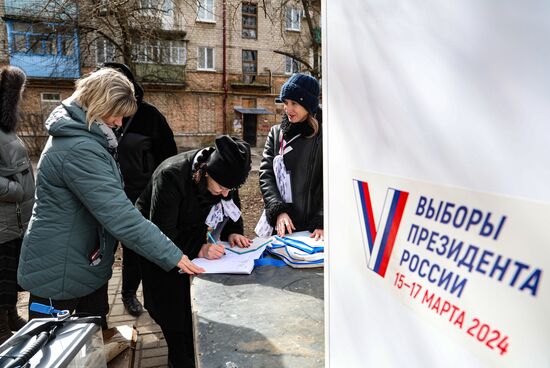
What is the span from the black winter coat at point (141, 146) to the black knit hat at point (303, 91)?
1158mm

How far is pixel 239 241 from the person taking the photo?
7.16 feet

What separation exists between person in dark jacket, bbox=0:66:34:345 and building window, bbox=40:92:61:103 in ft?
62.4

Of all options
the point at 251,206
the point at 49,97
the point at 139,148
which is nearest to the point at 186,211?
the point at 139,148

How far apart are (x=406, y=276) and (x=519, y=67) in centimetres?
34

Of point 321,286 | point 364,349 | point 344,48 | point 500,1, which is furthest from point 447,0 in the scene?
point 321,286

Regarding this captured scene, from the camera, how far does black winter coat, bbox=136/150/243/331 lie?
1.93 metres

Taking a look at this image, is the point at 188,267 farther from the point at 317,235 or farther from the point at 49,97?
the point at 49,97

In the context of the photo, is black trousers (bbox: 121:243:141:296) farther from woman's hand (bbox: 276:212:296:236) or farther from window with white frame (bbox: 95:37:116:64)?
window with white frame (bbox: 95:37:116:64)

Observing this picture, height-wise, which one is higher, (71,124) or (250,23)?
(250,23)

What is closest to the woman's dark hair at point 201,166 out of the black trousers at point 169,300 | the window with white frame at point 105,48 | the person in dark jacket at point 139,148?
the black trousers at point 169,300

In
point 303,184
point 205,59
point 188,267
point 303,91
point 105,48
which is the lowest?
point 188,267

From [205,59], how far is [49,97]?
24.9 ft

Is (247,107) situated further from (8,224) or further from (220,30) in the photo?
(8,224)

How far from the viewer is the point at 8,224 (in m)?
2.45
